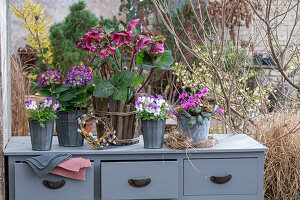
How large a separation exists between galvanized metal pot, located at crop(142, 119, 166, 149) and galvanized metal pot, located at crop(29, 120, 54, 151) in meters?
0.47

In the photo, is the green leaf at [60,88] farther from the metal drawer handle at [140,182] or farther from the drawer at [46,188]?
the metal drawer handle at [140,182]

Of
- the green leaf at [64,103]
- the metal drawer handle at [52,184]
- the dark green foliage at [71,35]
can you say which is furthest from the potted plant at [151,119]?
the dark green foliage at [71,35]

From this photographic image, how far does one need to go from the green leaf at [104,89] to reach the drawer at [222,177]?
53 cm

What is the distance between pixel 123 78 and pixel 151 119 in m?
0.25

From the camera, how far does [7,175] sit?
2.03 metres

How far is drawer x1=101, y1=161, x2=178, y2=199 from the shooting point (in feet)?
6.50

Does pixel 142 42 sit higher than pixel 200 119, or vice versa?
pixel 142 42

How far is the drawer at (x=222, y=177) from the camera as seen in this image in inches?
81.2

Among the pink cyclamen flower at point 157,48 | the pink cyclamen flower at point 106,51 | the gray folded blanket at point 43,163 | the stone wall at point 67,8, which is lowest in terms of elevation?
the gray folded blanket at point 43,163

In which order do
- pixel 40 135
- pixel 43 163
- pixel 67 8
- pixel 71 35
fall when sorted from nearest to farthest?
pixel 43 163
pixel 40 135
pixel 71 35
pixel 67 8

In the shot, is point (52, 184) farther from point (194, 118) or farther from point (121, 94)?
point (194, 118)

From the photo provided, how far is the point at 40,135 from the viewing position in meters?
1.97

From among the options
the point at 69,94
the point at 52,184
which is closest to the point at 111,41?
the point at 69,94

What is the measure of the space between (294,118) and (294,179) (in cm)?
50
